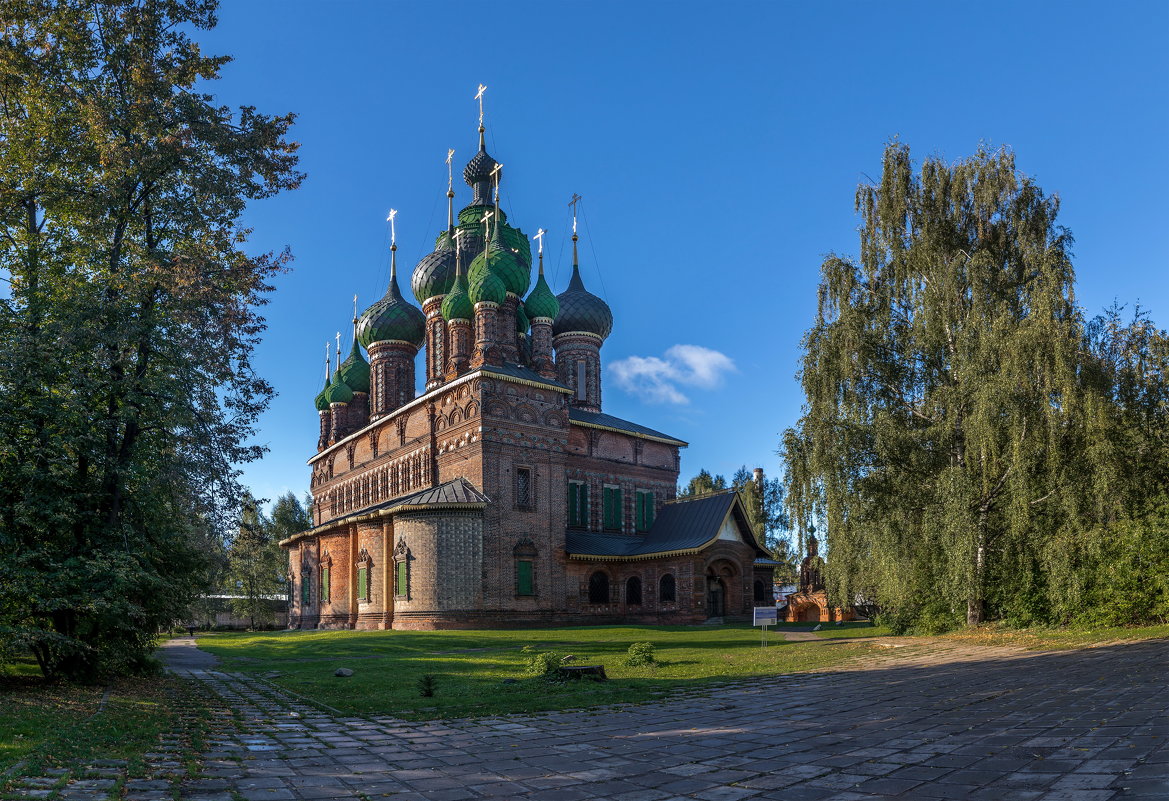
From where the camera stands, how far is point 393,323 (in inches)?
1670

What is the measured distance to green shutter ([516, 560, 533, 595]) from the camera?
31484mm

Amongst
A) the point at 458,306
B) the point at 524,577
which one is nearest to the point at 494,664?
the point at 524,577

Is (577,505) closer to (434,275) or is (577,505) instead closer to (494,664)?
(434,275)

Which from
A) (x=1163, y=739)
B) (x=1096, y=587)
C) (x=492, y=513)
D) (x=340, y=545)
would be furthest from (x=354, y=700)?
(x=340, y=545)

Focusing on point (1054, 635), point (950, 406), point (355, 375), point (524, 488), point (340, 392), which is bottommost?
point (1054, 635)

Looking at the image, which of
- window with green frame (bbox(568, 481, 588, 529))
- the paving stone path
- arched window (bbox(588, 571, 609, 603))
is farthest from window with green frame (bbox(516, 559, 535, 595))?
the paving stone path

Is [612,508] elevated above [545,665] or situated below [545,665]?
above

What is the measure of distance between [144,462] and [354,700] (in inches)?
220

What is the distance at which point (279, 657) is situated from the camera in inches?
806

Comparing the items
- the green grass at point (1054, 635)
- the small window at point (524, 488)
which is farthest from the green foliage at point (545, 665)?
the small window at point (524, 488)

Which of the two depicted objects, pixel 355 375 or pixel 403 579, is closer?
pixel 403 579

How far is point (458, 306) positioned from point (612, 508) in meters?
11.3

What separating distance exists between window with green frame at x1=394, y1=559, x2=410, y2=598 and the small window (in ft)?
16.0

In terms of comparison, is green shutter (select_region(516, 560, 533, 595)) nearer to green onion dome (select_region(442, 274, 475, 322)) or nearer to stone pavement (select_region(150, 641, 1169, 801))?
green onion dome (select_region(442, 274, 475, 322))
